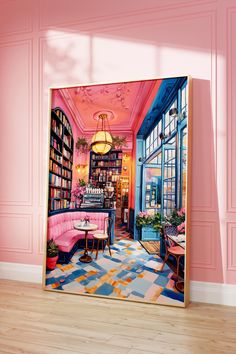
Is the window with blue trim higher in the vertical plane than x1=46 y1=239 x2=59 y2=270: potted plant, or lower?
higher

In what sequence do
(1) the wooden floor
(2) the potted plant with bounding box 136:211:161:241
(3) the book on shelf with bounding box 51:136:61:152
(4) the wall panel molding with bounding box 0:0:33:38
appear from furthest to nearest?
(4) the wall panel molding with bounding box 0:0:33:38 → (3) the book on shelf with bounding box 51:136:61:152 → (2) the potted plant with bounding box 136:211:161:241 → (1) the wooden floor

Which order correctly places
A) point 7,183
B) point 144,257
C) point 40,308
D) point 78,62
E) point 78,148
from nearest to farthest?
point 40,308 < point 144,257 < point 78,148 < point 78,62 < point 7,183

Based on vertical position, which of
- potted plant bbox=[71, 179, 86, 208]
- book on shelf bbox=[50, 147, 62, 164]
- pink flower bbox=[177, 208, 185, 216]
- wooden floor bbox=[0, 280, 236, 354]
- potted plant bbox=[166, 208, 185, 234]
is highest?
book on shelf bbox=[50, 147, 62, 164]

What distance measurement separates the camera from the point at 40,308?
121 inches

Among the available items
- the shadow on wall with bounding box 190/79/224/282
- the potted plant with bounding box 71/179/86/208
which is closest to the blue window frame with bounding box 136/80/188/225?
the shadow on wall with bounding box 190/79/224/282

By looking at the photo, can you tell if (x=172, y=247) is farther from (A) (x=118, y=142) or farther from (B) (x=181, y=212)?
(A) (x=118, y=142)

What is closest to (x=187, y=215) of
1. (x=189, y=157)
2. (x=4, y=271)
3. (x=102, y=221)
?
(x=189, y=157)

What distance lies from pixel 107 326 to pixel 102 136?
1890 millimetres

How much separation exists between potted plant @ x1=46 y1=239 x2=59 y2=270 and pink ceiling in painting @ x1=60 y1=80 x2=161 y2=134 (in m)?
1.35

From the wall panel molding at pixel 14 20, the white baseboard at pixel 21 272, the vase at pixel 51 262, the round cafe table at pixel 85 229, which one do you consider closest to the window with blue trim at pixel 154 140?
the round cafe table at pixel 85 229

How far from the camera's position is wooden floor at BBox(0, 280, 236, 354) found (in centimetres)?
235

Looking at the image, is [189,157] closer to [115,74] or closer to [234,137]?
[234,137]

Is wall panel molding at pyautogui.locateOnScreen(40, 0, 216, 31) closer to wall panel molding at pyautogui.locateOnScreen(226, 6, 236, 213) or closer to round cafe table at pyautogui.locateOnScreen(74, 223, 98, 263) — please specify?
wall panel molding at pyautogui.locateOnScreen(226, 6, 236, 213)

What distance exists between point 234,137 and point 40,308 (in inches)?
102
